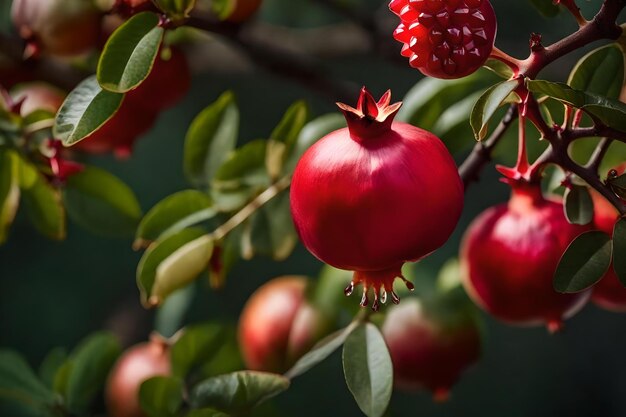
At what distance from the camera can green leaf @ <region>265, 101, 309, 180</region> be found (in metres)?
0.42

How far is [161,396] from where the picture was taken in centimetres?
41

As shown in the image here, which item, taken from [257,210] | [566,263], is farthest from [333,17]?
[566,263]

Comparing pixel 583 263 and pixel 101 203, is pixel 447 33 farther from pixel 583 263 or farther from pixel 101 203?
pixel 101 203

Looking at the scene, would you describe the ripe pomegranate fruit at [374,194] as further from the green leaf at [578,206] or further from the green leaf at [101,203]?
the green leaf at [101,203]

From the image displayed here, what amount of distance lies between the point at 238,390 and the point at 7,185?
151 mm

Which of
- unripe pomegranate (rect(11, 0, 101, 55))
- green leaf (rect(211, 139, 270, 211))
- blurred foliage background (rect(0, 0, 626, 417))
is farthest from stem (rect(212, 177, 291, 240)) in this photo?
blurred foliage background (rect(0, 0, 626, 417))

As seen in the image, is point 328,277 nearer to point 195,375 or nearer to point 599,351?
point 195,375

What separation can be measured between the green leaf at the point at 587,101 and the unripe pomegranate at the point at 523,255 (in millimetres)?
68

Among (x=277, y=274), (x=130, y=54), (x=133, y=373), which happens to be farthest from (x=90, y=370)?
(x=277, y=274)

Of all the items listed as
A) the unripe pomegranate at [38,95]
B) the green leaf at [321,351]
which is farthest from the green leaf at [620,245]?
the unripe pomegranate at [38,95]

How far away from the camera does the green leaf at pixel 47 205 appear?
1.42 ft

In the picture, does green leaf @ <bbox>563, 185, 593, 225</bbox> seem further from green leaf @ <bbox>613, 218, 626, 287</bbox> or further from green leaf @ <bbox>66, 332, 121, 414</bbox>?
green leaf @ <bbox>66, 332, 121, 414</bbox>

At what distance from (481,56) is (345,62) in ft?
1.88

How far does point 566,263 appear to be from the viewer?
305 millimetres
